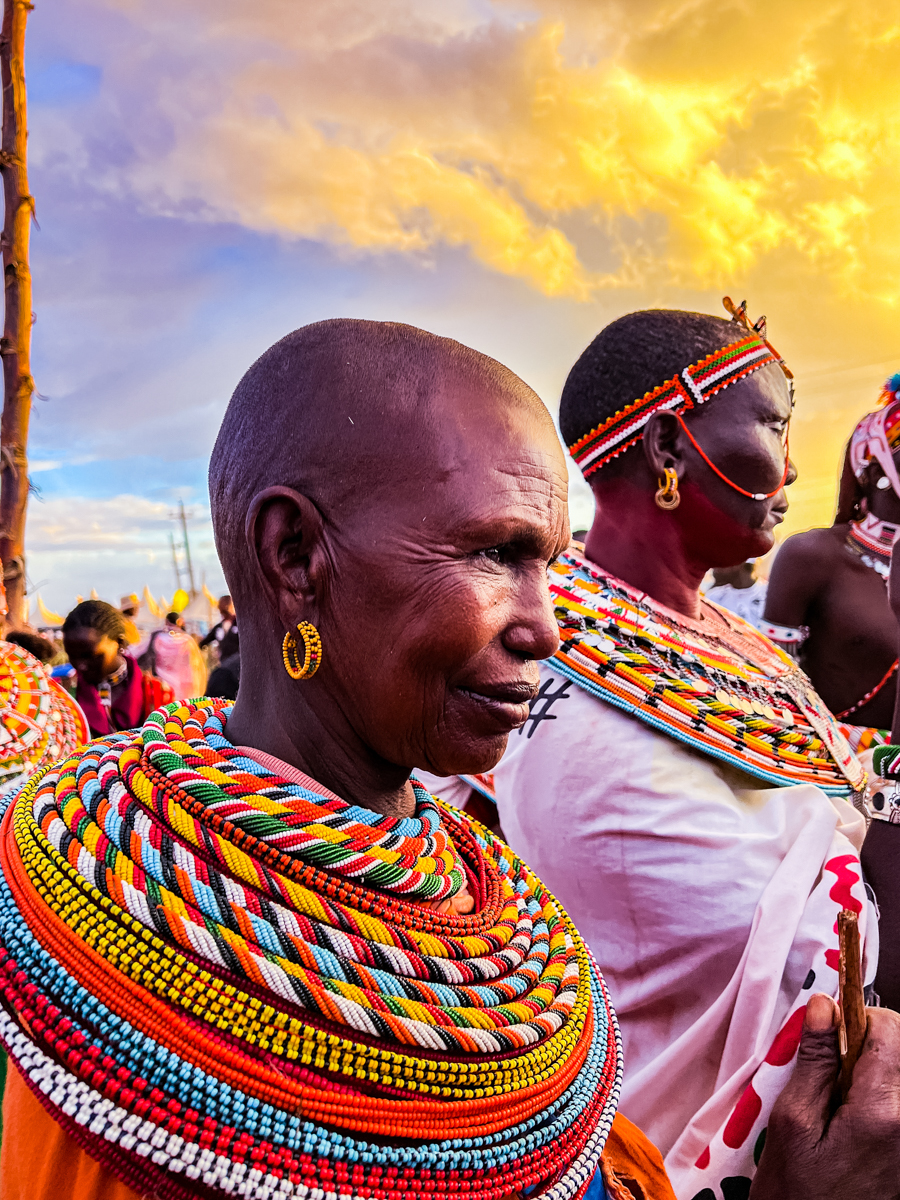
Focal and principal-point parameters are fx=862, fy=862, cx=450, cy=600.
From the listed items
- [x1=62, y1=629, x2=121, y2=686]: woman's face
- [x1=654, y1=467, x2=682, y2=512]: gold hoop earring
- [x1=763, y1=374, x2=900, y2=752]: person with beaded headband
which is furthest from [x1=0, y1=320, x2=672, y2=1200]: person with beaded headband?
[x1=62, y1=629, x2=121, y2=686]: woman's face

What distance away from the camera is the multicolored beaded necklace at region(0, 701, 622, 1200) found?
2.90 feet

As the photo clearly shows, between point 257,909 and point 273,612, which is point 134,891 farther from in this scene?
point 273,612

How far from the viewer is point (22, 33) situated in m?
4.95

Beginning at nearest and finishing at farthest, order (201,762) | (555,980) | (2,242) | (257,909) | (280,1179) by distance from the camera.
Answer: (280,1179), (257,909), (201,762), (555,980), (2,242)

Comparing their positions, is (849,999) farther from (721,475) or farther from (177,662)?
(177,662)

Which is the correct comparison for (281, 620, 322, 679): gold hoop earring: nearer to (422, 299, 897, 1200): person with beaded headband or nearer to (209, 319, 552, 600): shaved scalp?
(209, 319, 552, 600): shaved scalp

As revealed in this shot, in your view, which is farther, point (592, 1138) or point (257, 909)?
point (592, 1138)

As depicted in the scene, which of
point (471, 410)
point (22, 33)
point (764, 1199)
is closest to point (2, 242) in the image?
point (22, 33)

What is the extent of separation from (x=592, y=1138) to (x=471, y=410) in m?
0.98

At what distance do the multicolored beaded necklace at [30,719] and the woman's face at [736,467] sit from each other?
2.43 meters

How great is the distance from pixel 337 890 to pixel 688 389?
1842 mm

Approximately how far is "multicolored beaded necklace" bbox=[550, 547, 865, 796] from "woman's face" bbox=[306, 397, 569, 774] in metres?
0.94

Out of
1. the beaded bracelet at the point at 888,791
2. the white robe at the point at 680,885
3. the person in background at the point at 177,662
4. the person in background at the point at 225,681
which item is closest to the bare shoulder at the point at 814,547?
the white robe at the point at 680,885

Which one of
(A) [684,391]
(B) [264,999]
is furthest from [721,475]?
(B) [264,999]
